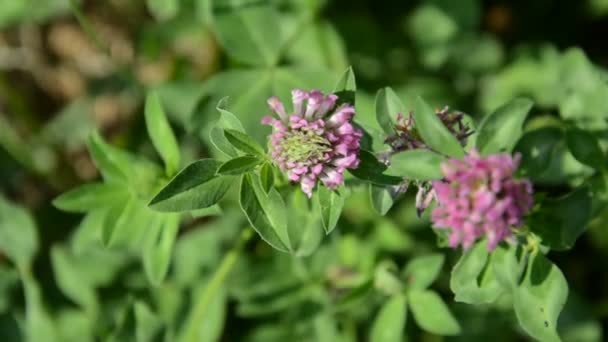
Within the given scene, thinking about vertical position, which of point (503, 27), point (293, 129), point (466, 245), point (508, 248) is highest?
point (293, 129)

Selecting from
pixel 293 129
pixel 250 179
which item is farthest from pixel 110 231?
pixel 293 129

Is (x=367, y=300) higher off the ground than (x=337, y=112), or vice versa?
(x=337, y=112)

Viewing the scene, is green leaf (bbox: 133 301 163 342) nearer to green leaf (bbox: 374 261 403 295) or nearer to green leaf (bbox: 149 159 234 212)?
green leaf (bbox: 374 261 403 295)

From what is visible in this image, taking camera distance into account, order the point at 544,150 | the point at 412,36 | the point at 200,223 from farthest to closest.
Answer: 1. the point at 200,223
2. the point at 412,36
3. the point at 544,150

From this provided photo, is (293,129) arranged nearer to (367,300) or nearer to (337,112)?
(337,112)

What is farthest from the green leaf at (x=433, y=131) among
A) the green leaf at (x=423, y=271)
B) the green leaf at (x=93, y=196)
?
the green leaf at (x=93, y=196)

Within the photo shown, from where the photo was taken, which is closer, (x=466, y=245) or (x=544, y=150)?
(x=466, y=245)

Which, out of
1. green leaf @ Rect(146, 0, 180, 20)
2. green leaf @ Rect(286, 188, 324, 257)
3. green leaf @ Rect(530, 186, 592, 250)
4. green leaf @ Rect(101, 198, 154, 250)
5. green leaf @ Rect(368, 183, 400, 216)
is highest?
green leaf @ Rect(146, 0, 180, 20)

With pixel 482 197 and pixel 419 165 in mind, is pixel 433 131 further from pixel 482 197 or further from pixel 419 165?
pixel 482 197

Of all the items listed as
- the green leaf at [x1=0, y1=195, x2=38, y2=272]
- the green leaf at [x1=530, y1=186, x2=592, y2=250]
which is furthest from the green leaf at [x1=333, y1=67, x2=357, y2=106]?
the green leaf at [x1=0, y1=195, x2=38, y2=272]
